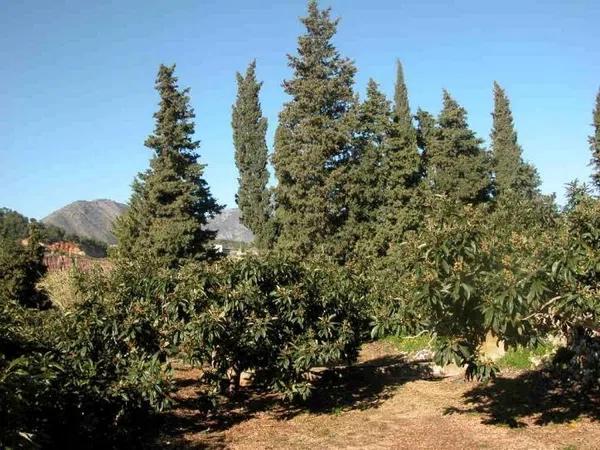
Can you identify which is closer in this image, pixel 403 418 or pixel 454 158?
pixel 403 418

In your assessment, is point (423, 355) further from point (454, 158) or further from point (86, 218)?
point (86, 218)

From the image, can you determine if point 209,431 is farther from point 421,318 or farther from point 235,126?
point 235,126

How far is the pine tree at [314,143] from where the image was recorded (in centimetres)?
2772

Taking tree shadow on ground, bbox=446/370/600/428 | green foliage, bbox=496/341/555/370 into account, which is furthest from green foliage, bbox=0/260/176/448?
green foliage, bbox=496/341/555/370

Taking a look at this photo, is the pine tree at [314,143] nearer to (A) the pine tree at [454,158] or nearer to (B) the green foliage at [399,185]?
(B) the green foliage at [399,185]

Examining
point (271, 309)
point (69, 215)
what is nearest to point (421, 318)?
point (271, 309)

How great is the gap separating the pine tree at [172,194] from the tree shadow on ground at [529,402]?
60.5 ft

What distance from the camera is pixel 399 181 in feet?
95.2

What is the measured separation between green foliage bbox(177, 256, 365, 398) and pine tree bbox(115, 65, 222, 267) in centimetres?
1739

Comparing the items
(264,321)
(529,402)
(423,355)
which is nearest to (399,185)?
(423,355)

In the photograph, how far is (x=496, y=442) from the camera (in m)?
7.57

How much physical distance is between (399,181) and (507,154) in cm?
1839

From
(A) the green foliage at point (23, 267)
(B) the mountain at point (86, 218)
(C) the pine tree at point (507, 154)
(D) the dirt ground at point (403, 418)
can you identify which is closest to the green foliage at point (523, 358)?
(D) the dirt ground at point (403, 418)

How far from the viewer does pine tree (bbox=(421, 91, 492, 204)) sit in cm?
3316
